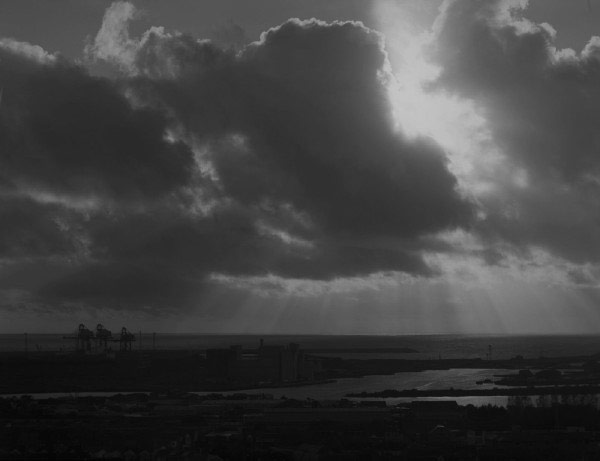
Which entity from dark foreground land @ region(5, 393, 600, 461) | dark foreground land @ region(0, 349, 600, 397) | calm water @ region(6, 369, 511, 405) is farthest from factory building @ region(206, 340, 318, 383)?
dark foreground land @ region(5, 393, 600, 461)

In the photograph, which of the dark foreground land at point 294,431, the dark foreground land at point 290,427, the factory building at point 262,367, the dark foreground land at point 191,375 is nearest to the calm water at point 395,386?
the dark foreground land at point 191,375

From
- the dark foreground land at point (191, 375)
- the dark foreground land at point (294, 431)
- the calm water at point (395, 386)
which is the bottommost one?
the dark foreground land at point (294, 431)

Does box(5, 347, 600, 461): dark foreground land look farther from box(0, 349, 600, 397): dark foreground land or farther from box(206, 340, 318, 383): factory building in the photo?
box(206, 340, 318, 383): factory building

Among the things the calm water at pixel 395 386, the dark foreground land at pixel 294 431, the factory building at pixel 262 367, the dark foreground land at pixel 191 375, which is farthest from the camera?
the factory building at pixel 262 367

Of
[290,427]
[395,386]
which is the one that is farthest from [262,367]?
[290,427]

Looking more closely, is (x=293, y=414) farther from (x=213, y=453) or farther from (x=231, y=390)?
(x=231, y=390)

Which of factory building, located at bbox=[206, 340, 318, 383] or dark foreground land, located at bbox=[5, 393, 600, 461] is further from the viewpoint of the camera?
factory building, located at bbox=[206, 340, 318, 383]

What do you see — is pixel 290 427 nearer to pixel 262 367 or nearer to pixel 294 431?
pixel 294 431

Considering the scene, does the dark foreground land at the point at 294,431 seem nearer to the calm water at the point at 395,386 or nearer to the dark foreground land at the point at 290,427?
the dark foreground land at the point at 290,427

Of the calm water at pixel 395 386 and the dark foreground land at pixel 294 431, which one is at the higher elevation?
the calm water at pixel 395 386
